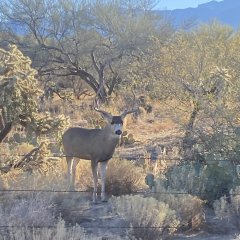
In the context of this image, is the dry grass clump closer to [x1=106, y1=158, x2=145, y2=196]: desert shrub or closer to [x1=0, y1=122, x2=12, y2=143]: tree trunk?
[x1=0, y1=122, x2=12, y2=143]: tree trunk

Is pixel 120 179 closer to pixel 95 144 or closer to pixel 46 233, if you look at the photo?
pixel 95 144

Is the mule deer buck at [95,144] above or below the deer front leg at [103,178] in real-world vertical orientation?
above

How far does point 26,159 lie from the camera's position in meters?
11.1

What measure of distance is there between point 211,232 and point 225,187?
3.93 feet

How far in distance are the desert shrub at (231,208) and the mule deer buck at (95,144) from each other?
1.98 meters

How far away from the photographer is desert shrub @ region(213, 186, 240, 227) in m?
8.73

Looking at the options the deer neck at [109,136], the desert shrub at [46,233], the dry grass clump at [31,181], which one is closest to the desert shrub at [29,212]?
the desert shrub at [46,233]

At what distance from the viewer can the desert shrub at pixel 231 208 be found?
344 inches

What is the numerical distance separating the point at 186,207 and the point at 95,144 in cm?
224

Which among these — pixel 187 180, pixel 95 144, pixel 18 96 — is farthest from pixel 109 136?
pixel 18 96

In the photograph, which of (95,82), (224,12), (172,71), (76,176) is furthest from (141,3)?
(224,12)

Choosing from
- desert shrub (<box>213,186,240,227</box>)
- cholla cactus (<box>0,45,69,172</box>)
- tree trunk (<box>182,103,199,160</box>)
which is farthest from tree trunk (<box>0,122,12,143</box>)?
desert shrub (<box>213,186,240,227</box>)

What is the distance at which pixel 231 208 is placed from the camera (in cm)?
880

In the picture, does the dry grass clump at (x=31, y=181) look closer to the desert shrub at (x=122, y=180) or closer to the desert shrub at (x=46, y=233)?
the desert shrub at (x=122, y=180)
